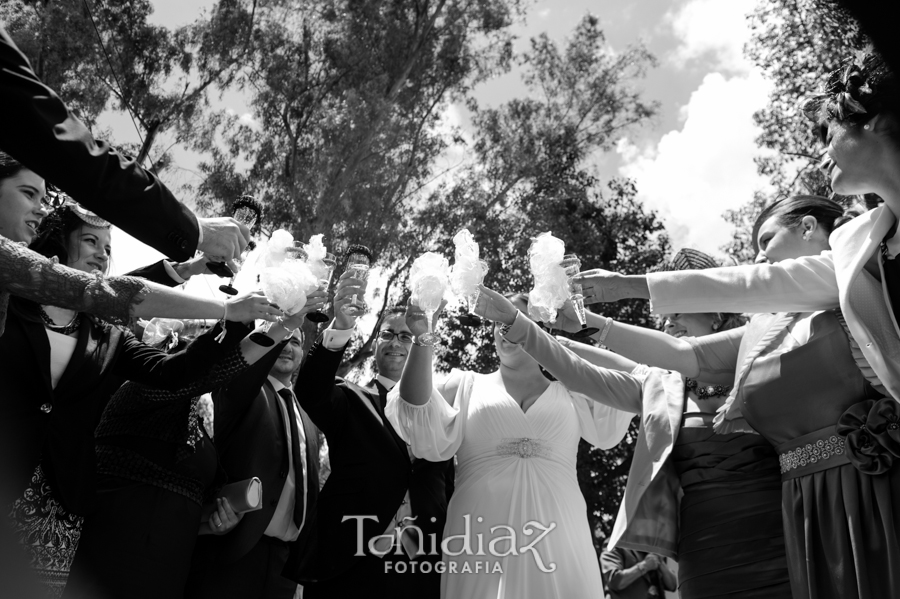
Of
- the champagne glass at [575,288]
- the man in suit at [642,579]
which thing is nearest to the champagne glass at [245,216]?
the champagne glass at [575,288]

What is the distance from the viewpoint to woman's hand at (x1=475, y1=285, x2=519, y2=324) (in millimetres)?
3822

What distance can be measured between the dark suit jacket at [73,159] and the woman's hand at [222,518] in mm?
1828

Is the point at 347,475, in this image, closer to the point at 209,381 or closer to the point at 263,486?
the point at 263,486

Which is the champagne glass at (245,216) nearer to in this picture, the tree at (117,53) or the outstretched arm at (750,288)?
the outstretched arm at (750,288)

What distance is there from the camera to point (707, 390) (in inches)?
157

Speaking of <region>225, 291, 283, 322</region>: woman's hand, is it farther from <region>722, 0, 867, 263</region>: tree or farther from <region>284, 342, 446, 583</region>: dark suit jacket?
<region>722, 0, 867, 263</region>: tree

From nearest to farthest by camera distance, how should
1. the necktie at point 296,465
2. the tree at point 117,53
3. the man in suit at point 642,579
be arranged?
the necktie at point 296,465 < the man in suit at point 642,579 < the tree at point 117,53

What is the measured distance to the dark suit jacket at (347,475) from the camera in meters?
4.43

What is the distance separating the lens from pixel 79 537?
3.58 m

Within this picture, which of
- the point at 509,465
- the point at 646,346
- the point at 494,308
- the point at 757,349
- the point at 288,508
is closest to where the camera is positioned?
the point at 757,349

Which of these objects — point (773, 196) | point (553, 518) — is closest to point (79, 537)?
point (553, 518)

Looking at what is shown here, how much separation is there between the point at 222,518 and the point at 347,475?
0.76m

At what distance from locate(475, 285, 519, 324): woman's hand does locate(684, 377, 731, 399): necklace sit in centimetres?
102

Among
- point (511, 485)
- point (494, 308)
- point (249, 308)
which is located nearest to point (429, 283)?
point (494, 308)
